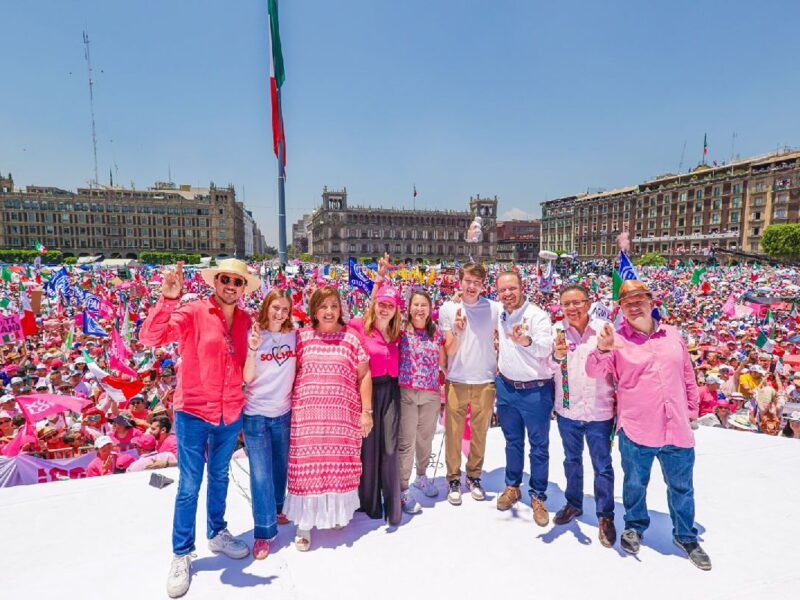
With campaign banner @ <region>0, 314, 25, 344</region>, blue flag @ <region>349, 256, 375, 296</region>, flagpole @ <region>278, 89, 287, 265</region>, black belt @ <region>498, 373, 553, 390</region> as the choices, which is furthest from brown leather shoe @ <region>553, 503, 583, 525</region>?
campaign banner @ <region>0, 314, 25, 344</region>

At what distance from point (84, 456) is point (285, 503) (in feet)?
9.49

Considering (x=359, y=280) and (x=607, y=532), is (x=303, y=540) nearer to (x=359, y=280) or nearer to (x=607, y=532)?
(x=607, y=532)

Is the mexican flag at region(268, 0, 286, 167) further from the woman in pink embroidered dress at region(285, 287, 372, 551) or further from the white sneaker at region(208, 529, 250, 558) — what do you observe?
the white sneaker at region(208, 529, 250, 558)

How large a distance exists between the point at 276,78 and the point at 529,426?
414 cm

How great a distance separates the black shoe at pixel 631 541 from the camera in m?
2.47

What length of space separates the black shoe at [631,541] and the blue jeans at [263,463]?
6.70 feet

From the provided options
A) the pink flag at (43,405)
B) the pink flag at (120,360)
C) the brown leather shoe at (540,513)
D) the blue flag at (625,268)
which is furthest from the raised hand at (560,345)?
the pink flag at (120,360)

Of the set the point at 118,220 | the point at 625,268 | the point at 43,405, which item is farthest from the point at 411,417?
the point at 118,220

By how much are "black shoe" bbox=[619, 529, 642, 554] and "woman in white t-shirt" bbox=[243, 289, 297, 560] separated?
204cm

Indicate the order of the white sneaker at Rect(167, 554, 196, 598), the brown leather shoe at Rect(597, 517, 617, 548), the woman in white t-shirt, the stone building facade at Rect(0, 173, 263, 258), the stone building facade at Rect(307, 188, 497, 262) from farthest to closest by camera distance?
the stone building facade at Rect(307, 188, 497, 262)
the stone building facade at Rect(0, 173, 263, 258)
the brown leather shoe at Rect(597, 517, 617, 548)
the woman in white t-shirt
the white sneaker at Rect(167, 554, 196, 598)

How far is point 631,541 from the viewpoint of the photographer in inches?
97.7

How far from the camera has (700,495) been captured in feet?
10.3

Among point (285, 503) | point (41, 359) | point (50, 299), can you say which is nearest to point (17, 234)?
point (50, 299)

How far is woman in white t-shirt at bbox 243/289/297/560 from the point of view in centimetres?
244
